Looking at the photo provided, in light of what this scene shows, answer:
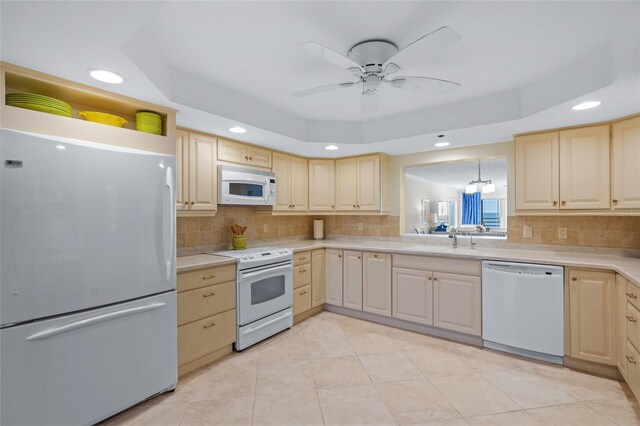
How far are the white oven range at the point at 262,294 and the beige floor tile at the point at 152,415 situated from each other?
2.61 ft

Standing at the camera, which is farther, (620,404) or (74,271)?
(620,404)

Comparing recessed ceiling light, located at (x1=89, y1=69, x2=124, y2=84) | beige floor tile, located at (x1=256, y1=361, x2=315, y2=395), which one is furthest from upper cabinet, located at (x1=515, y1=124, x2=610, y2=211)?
recessed ceiling light, located at (x1=89, y1=69, x2=124, y2=84)

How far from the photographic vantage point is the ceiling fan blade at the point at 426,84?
189cm

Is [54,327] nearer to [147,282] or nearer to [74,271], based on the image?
[74,271]

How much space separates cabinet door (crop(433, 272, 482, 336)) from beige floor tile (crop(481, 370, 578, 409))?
1.72 feet

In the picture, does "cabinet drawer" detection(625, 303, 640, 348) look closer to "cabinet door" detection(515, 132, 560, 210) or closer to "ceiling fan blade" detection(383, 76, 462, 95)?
"cabinet door" detection(515, 132, 560, 210)

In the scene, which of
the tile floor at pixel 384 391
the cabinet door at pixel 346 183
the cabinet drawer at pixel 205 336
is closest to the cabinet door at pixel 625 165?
the tile floor at pixel 384 391

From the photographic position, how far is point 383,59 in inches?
74.1

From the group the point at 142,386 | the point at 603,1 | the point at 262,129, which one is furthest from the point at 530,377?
the point at 262,129

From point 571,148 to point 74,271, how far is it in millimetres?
4001

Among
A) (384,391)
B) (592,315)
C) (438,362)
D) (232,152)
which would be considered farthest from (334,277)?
(592,315)

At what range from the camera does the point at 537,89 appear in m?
2.35

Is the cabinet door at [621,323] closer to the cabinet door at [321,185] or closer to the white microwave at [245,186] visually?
the cabinet door at [321,185]

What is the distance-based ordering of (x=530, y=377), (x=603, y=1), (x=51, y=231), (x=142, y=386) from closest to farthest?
(x=603, y=1) → (x=51, y=231) → (x=142, y=386) → (x=530, y=377)
